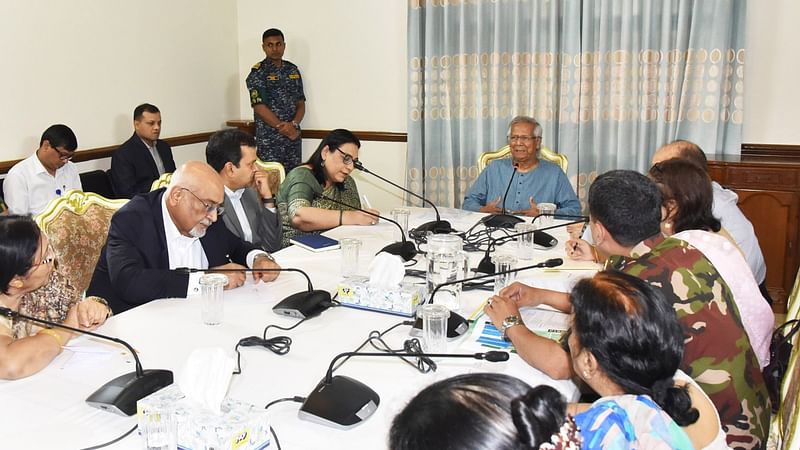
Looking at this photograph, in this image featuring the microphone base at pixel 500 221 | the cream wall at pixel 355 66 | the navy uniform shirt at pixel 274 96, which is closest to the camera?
the microphone base at pixel 500 221

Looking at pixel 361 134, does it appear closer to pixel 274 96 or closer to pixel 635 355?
pixel 274 96

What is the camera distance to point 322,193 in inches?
129

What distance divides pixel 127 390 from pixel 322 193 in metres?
1.95

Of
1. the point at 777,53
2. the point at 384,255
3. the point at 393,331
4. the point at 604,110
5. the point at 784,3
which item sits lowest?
the point at 393,331

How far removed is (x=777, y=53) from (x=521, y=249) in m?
2.53

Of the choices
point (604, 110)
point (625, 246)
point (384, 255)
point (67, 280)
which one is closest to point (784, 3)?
point (604, 110)

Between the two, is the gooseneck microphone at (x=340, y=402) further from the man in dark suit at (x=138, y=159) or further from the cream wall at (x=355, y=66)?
the cream wall at (x=355, y=66)

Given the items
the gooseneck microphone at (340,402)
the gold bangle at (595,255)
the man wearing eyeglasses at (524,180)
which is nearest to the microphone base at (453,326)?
the gooseneck microphone at (340,402)

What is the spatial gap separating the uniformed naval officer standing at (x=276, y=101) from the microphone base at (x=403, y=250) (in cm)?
287

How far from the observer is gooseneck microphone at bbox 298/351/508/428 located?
1.33m

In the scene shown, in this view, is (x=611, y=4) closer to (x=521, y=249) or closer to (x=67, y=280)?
(x=521, y=249)

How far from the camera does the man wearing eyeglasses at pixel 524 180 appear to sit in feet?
11.8

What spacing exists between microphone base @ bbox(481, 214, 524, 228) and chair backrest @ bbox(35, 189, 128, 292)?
1.46 m

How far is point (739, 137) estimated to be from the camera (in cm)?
414
